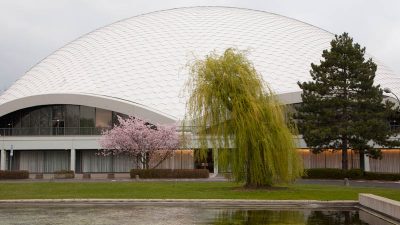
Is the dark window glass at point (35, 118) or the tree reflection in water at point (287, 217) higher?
the dark window glass at point (35, 118)

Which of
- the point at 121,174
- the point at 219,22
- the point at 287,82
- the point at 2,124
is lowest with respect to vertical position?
the point at 121,174

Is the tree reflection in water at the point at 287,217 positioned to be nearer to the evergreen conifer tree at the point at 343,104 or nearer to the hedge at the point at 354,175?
the evergreen conifer tree at the point at 343,104

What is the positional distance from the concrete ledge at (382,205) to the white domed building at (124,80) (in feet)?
93.1

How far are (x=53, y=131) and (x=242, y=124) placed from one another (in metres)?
30.3

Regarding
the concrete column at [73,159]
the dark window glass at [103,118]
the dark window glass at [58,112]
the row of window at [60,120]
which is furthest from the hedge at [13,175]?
Answer: the dark window glass at [58,112]

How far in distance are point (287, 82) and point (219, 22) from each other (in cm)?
→ 1346

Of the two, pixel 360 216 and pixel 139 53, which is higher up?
pixel 139 53

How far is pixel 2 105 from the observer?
52625 mm

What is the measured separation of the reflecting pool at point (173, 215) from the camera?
1577 centimetres

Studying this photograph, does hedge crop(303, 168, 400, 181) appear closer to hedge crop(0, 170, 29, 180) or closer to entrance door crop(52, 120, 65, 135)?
hedge crop(0, 170, 29, 180)

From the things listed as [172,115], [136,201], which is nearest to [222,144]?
[136,201]

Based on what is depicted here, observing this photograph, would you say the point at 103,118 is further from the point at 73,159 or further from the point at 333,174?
the point at 333,174

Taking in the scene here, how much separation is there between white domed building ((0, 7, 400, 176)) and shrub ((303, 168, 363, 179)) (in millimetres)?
8629

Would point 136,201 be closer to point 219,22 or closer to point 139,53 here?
point 139,53
